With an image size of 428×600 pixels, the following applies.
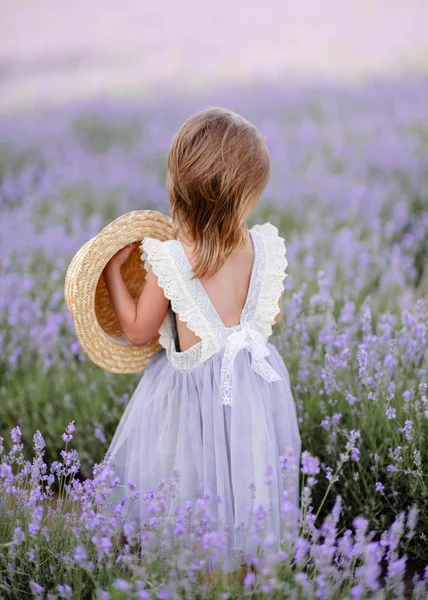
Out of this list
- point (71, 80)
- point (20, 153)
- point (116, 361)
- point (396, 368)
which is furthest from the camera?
point (71, 80)

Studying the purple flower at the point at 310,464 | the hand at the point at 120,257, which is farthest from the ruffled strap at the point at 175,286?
the purple flower at the point at 310,464

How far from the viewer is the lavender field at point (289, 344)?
173cm

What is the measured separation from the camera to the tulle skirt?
224 centimetres

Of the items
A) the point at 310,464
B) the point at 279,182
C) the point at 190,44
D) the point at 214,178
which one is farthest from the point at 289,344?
the point at 190,44

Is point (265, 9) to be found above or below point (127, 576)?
above

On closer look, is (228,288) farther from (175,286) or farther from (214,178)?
(214,178)

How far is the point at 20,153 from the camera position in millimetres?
7781

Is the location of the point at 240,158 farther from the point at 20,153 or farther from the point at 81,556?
the point at 20,153

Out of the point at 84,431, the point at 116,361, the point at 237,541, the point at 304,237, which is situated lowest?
the point at 237,541

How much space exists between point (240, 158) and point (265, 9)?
7.09 metres

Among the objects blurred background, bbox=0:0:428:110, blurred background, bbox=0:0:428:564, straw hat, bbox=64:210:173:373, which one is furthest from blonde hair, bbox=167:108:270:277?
blurred background, bbox=0:0:428:110

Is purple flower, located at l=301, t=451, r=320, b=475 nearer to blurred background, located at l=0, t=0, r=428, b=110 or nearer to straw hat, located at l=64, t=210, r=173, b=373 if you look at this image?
straw hat, located at l=64, t=210, r=173, b=373

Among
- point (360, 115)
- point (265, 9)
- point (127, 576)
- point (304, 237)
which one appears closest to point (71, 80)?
point (265, 9)

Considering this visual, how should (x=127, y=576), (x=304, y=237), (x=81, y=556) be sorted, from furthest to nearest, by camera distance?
(x=304, y=237), (x=127, y=576), (x=81, y=556)
